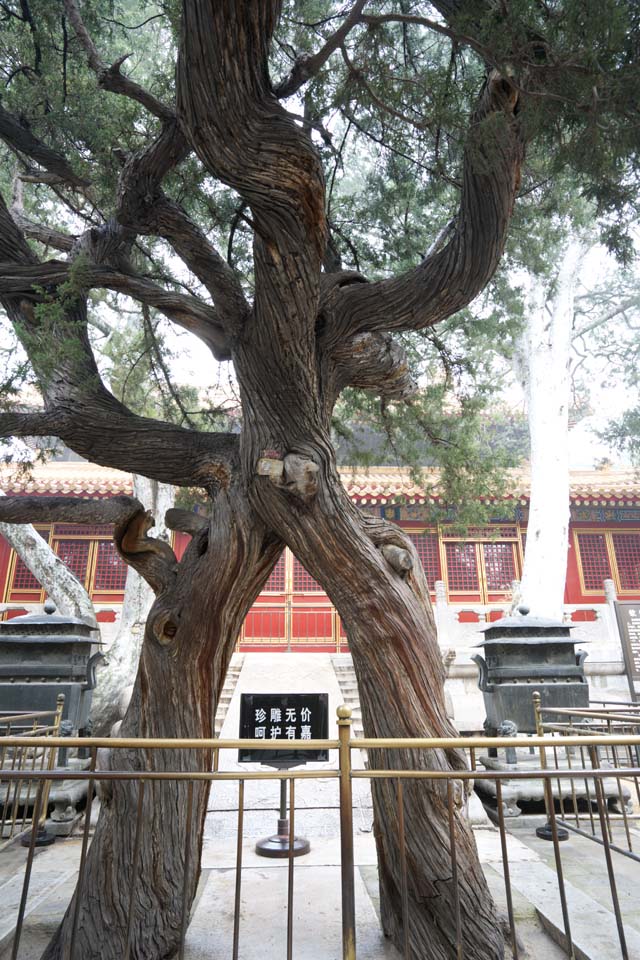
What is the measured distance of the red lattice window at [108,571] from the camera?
13.6 metres

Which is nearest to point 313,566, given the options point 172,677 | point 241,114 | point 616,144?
point 172,677

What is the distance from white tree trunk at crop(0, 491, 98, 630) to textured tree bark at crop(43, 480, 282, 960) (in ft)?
22.7

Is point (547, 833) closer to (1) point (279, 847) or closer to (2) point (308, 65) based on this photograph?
(1) point (279, 847)

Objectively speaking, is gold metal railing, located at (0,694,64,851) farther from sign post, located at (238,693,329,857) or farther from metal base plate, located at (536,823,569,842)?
metal base plate, located at (536,823,569,842)

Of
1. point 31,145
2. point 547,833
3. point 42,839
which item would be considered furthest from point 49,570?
point 547,833

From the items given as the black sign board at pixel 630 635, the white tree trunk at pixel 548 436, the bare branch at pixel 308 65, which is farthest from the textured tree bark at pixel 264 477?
the black sign board at pixel 630 635

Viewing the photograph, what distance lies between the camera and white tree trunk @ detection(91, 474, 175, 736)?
884 centimetres

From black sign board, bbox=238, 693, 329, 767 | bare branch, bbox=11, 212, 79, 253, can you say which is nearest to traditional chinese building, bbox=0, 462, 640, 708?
black sign board, bbox=238, 693, 329, 767

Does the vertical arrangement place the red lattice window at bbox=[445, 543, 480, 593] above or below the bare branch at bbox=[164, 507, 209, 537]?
above

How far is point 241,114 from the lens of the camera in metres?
2.32

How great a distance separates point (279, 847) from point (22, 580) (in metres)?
10.8

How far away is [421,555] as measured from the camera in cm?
1400

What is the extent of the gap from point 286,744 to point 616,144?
284 cm

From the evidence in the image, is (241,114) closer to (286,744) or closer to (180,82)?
(180,82)
